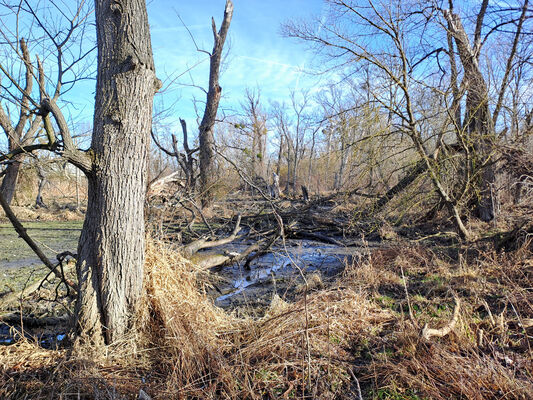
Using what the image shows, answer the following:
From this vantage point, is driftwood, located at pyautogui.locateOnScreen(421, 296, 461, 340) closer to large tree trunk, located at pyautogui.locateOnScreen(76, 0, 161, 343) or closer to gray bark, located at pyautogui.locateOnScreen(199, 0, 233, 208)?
large tree trunk, located at pyautogui.locateOnScreen(76, 0, 161, 343)

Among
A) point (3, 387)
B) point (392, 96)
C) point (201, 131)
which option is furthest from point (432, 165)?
point (201, 131)

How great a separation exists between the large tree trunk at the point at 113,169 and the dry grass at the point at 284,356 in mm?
391

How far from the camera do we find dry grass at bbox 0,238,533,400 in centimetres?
269

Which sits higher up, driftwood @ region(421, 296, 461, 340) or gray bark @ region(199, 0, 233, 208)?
gray bark @ region(199, 0, 233, 208)

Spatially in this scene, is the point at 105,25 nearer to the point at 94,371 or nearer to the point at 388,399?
the point at 94,371

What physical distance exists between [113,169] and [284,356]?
227 centimetres

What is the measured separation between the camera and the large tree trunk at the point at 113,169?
3072 millimetres

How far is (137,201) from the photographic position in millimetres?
3227

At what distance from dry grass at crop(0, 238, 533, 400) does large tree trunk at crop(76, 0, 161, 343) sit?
391mm

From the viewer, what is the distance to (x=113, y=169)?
3.07 m

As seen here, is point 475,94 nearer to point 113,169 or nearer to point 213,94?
point 113,169

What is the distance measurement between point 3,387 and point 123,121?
230cm

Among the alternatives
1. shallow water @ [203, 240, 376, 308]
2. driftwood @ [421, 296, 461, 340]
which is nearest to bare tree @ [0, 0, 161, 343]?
shallow water @ [203, 240, 376, 308]

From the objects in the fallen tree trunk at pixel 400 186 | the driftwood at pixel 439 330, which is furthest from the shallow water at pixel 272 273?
the driftwood at pixel 439 330
